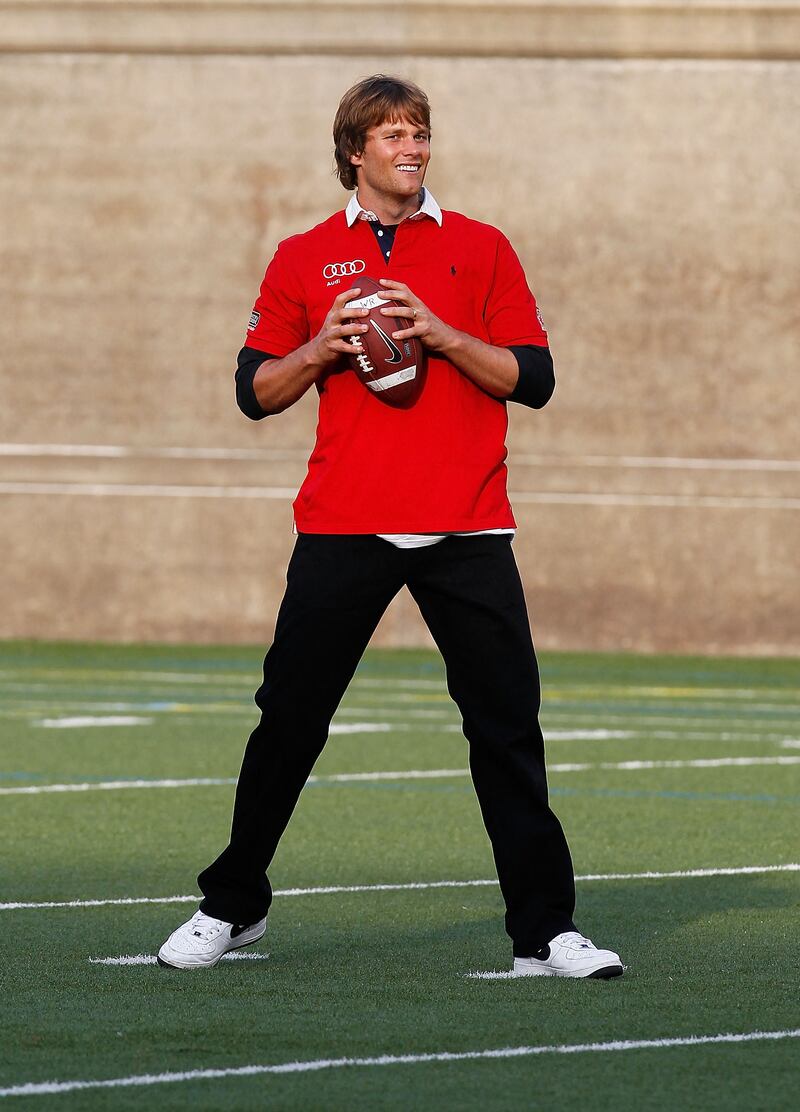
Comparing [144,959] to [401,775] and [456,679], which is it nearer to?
[456,679]

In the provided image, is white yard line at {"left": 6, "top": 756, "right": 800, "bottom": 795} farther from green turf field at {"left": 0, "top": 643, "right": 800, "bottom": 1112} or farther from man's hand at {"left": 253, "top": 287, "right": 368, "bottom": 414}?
man's hand at {"left": 253, "top": 287, "right": 368, "bottom": 414}

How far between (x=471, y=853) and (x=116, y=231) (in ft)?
48.4

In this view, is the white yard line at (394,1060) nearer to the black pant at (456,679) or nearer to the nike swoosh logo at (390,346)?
the black pant at (456,679)

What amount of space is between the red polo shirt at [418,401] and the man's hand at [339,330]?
0.49 feet

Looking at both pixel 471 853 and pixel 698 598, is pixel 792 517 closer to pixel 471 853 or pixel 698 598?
pixel 698 598

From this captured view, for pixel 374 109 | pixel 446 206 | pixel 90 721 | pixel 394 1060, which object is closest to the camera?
pixel 394 1060

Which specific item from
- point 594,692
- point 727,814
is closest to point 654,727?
point 594,692

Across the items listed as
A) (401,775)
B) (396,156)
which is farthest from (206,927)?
(401,775)

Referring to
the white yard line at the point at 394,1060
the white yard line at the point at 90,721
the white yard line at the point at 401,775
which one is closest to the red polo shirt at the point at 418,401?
the white yard line at the point at 394,1060

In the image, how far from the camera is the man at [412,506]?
5.86 metres

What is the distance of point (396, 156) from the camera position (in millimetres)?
5895

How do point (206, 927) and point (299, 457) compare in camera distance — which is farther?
point (299, 457)

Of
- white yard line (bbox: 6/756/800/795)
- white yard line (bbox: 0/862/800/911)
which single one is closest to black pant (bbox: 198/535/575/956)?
white yard line (bbox: 0/862/800/911)

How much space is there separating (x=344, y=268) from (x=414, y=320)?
14.0 inches
